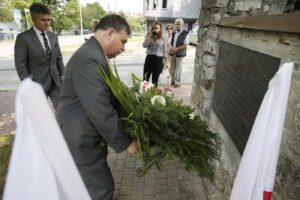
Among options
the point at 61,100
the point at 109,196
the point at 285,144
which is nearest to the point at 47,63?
the point at 61,100

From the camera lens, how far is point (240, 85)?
1.90 m

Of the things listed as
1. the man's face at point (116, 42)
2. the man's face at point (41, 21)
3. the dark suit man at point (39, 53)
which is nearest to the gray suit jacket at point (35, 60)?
the dark suit man at point (39, 53)

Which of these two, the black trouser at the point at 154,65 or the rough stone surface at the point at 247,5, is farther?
the black trouser at the point at 154,65

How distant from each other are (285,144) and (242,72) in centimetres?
73

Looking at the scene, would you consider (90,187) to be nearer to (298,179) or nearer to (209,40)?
(298,179)

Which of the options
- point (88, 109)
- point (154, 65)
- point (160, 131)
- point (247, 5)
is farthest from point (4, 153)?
point (154, 65)

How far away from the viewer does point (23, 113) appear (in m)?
0.77

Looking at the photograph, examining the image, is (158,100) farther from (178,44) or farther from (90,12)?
(90,12)

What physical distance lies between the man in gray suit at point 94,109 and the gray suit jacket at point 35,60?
5.51 feet

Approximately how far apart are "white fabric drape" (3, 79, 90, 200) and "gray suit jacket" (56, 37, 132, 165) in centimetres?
85

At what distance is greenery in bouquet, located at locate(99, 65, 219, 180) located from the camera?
1786mm

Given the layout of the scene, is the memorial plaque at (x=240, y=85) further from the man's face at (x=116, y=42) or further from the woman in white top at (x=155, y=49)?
the woman in white top at (x=155, y=49)

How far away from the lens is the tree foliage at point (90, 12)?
2196 inches

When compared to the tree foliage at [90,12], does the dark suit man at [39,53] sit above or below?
below
